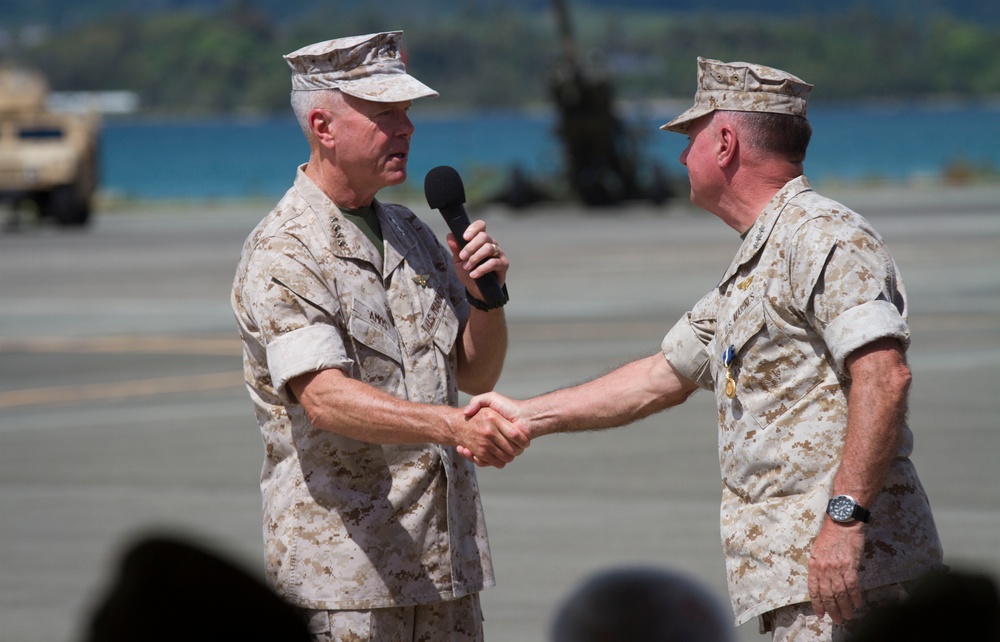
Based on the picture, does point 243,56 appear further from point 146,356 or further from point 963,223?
point 146,356

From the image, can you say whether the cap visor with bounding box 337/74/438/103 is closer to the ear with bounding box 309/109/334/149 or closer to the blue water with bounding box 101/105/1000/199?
the ear with bounding box 309/109/334/149

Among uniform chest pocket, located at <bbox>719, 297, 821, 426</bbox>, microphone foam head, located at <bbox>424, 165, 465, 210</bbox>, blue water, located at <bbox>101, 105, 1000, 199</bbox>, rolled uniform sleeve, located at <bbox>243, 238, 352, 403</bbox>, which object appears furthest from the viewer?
blue water, located at <bbox>101, 105, 1000, 199</bbox>

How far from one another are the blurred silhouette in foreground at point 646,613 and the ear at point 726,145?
67.6 inches

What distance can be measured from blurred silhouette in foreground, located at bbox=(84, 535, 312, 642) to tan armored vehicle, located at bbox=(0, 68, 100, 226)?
123 feet

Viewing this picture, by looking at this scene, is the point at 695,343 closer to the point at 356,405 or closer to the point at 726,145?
the point at 726,145

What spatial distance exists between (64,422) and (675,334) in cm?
967

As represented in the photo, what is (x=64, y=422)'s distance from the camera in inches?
521

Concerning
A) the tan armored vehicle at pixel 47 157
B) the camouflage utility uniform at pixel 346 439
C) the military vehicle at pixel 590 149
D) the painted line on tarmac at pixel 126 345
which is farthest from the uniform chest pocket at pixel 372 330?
the military vehicle at pixel 590 149

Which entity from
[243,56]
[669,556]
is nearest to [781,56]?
[243,56]

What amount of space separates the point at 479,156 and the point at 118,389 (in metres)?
123

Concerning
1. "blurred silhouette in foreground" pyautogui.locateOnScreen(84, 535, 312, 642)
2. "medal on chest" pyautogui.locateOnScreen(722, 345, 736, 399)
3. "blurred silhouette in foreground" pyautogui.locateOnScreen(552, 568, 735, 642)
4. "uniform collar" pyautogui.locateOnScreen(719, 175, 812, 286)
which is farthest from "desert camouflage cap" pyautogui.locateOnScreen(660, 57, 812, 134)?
"blurred silhouette in foreground" pyautogui.locateOnScreen(84, 535, 312, 642)

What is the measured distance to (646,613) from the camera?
2.66 metres

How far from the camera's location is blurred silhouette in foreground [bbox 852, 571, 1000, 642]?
2.32 metres

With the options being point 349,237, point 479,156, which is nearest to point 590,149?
point 349,237
